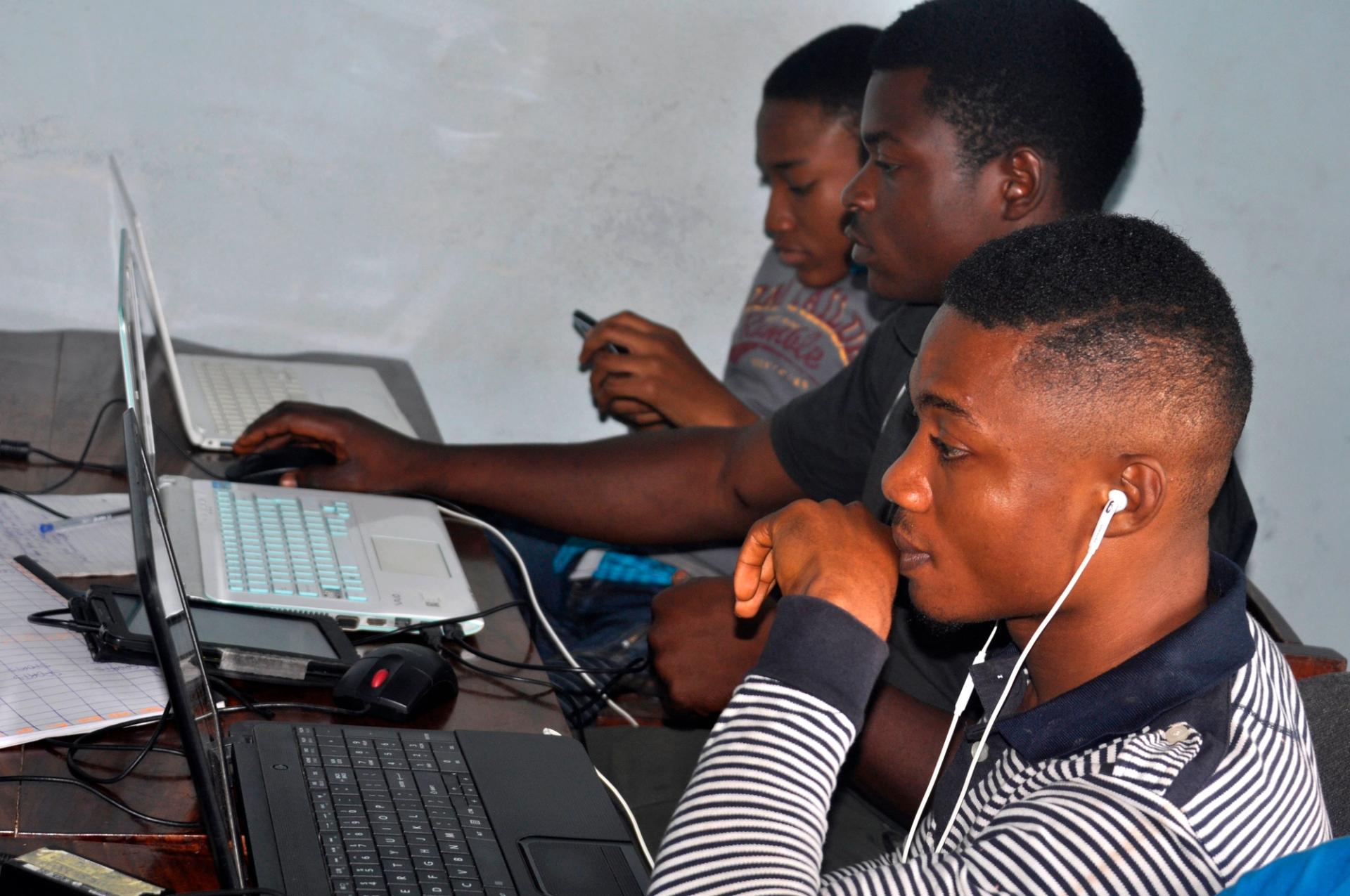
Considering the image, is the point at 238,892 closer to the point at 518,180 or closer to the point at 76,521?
the point at 76,521

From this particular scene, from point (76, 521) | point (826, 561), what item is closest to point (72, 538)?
point (76, 521)

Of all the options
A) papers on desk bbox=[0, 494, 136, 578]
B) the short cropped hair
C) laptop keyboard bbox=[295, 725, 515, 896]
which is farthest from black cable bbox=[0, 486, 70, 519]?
the short cropped hair

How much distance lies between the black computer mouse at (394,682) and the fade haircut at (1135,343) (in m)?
0.52

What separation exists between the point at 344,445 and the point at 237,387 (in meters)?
0.34

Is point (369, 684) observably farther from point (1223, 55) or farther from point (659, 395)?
point (1223, 55)

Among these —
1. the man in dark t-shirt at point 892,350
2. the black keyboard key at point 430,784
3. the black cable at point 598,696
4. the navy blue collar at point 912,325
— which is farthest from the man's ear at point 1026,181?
the black keyboard key at point 430,784

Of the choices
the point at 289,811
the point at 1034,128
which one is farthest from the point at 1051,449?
the point at 1034,128

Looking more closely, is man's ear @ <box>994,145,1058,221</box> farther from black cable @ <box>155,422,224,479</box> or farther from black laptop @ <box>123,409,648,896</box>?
black cable @ <box>155,422,224,479</box>

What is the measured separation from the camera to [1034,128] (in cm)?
143

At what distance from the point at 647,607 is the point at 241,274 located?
0.93m

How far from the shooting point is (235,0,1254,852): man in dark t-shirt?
1.32 m

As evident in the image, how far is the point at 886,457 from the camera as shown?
137cm

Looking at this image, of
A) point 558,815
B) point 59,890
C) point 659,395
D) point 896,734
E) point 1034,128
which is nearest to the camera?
point 59,890

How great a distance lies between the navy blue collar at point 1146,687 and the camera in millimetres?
820
